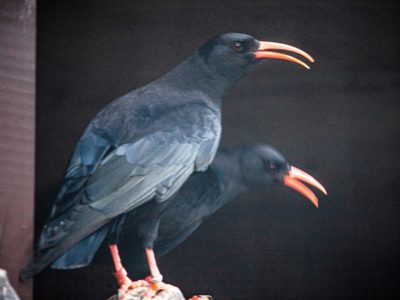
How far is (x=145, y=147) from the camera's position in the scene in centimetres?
205

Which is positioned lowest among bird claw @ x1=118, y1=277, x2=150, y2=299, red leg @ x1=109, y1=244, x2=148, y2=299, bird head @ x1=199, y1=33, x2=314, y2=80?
bird claw @ x1=118, y1=277, x2=150, y2=299

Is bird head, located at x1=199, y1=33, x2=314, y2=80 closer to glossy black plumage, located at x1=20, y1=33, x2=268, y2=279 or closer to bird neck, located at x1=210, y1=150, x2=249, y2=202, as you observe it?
glossy black plumage, located at x1=20, y1=33, x2=268, y2=279

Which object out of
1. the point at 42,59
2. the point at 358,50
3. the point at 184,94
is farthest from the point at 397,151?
the point at 42,59

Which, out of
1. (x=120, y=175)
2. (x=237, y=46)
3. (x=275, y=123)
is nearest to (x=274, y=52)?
(x=237, y=46)

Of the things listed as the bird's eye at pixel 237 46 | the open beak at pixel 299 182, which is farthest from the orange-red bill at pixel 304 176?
the bird's eye at pixel 237 46

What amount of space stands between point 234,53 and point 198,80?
14 centimetres

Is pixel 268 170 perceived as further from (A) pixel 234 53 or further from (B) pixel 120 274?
(B) pixel 120 274

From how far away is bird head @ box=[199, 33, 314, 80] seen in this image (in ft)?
7.13

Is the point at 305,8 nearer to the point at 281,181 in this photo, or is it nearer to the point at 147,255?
the point at 281,181

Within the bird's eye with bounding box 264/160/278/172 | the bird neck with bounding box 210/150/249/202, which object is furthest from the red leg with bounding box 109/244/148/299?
the bird's eye with bounding box 264/160/278/172

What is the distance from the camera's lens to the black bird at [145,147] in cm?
198

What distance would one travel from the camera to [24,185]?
6.97 ft

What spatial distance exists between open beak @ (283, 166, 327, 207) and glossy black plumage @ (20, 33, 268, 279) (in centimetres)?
26

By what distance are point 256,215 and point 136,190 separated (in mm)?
410
